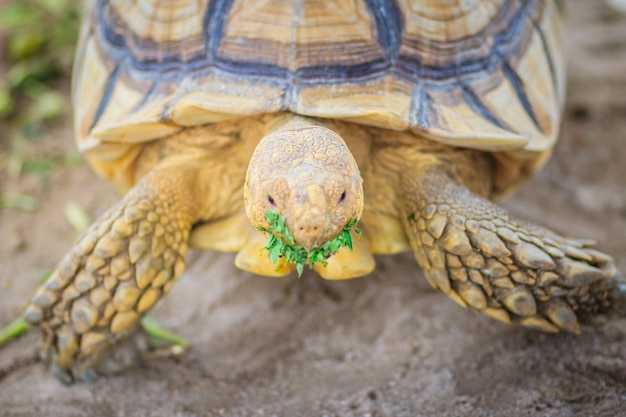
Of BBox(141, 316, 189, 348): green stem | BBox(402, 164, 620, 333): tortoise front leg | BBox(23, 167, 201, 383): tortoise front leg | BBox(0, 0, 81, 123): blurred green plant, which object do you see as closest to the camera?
BBox(402, 164, 620, 333): tortoise front leg

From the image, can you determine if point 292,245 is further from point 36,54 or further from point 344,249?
point 36,54

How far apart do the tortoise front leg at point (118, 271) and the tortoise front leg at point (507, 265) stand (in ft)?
3.14

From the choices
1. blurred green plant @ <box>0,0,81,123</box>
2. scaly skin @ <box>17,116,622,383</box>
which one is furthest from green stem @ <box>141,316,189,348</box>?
blurred green plant @ <box>0,0,81,123</box>

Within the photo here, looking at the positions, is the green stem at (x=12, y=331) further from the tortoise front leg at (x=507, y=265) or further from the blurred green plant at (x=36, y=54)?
the blurred green plant at (x=36, y=54)

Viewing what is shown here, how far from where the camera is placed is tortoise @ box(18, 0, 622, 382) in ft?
7.70

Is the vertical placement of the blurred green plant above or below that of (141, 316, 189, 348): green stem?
above

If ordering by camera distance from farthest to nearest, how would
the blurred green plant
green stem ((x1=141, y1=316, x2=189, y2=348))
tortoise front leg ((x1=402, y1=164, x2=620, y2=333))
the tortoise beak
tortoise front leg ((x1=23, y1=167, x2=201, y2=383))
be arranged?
the blurred green plant < green stem ((x1=141, y1=316, x2=189, y2=348)) < tortoise front leg ((x1=23, y1=167, x2=201, y2=383)) < tortoise front leg ((x1=402, y1=164, x2=620, y2=333)) < the tortoise beak

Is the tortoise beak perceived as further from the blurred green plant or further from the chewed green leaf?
the blurred green plant

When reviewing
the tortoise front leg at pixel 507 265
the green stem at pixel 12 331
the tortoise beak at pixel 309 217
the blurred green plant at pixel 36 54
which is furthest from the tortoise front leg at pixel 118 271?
the blurred green plant at pixel 36 54

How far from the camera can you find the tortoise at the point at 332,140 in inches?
92.4

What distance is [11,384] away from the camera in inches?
105

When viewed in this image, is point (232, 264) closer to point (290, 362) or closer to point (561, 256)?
point (290, 362)

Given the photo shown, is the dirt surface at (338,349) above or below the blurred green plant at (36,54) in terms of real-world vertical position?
below

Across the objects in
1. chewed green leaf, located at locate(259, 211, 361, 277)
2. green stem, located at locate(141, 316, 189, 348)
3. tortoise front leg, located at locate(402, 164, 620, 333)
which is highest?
chewed green leaf, located at locate(259, 211, 361, 277)
